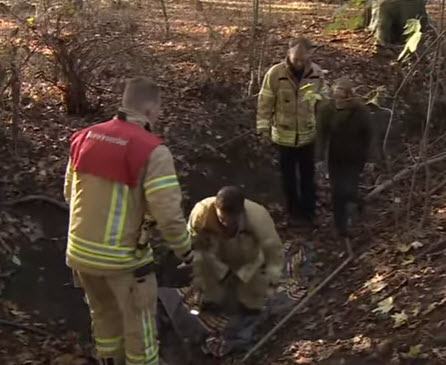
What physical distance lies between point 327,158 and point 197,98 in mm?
4322

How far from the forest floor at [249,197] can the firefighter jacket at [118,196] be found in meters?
1.44

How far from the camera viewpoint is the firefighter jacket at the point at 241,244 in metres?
6.55

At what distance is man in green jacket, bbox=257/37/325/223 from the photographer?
811 cm

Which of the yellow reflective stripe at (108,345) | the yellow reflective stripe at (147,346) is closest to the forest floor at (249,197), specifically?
the yellow reflective stripe at (108,345)

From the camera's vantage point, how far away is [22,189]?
9398 mm

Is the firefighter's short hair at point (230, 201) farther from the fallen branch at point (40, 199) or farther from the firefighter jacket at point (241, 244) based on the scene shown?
the fallen branch at point (40, 199)

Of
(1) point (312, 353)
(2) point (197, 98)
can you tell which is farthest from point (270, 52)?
(1) point (312, 353)

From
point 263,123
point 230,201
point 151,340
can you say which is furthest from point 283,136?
point 151,340

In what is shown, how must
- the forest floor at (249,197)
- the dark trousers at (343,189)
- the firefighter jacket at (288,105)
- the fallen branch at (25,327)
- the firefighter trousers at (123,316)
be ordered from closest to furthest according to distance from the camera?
the firefighter trousers at (123,316)
the forest floor at (249,197)
the fallen branch at (25,327)
the dark trousers at (343,189)
the firefighter jacket at (288,105)

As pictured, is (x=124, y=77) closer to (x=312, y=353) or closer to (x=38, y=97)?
(x=38, y=97)

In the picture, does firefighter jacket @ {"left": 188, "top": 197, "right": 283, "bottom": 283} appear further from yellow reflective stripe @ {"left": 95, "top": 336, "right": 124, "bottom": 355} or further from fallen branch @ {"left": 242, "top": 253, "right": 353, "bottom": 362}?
yellow reflective stripe @ {"left": 95, "top": 336, "right": 124, "bottom": 355}

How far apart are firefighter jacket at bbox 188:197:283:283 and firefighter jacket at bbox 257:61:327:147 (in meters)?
1.91

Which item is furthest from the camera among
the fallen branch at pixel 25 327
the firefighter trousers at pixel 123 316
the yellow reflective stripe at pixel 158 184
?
the fallen branch at pixel 25 327

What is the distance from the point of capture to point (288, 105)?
8.34 m
